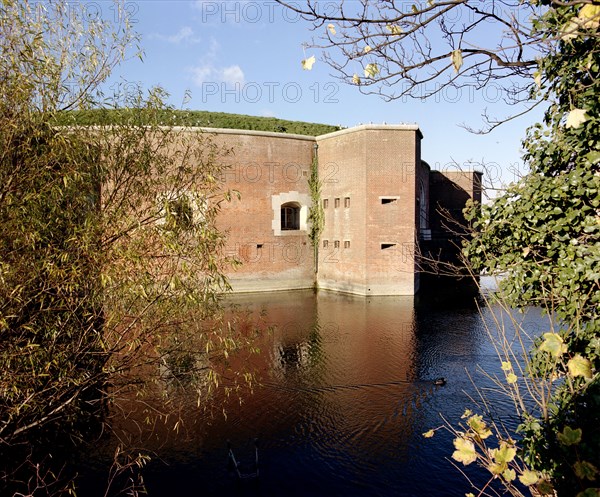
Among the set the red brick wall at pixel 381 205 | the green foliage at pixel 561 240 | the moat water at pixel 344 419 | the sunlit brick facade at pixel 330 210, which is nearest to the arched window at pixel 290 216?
the sunlit brick facade at pixel 330 210

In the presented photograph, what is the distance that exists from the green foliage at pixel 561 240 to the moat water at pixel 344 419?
63cm

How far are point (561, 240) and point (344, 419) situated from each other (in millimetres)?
4497

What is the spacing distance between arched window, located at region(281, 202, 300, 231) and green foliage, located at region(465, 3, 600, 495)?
15.1m

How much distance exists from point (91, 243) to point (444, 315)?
12.3m

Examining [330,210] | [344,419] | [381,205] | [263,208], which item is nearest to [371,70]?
[344,419]

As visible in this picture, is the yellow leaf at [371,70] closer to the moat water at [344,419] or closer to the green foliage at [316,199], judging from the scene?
the moat water at [344,419]

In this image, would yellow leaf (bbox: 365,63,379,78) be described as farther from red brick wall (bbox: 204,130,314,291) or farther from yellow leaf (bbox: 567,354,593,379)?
red brick wall (bbox: 204,130,314,291)

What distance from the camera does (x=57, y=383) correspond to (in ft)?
11.3

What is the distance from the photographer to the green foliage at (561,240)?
2934 mm

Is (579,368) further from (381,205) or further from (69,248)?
(381,205)

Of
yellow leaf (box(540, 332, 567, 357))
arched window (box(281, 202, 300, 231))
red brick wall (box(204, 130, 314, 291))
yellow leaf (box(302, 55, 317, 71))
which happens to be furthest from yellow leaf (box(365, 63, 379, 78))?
arched window (box(281, 202, 300, 231))

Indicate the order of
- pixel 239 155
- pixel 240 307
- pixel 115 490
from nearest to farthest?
pixel 115 490, pixel 240 307, pixel 239 155

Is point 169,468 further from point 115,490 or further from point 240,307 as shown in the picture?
point 240,307

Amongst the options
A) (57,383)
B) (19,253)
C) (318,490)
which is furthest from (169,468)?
(19,253)
